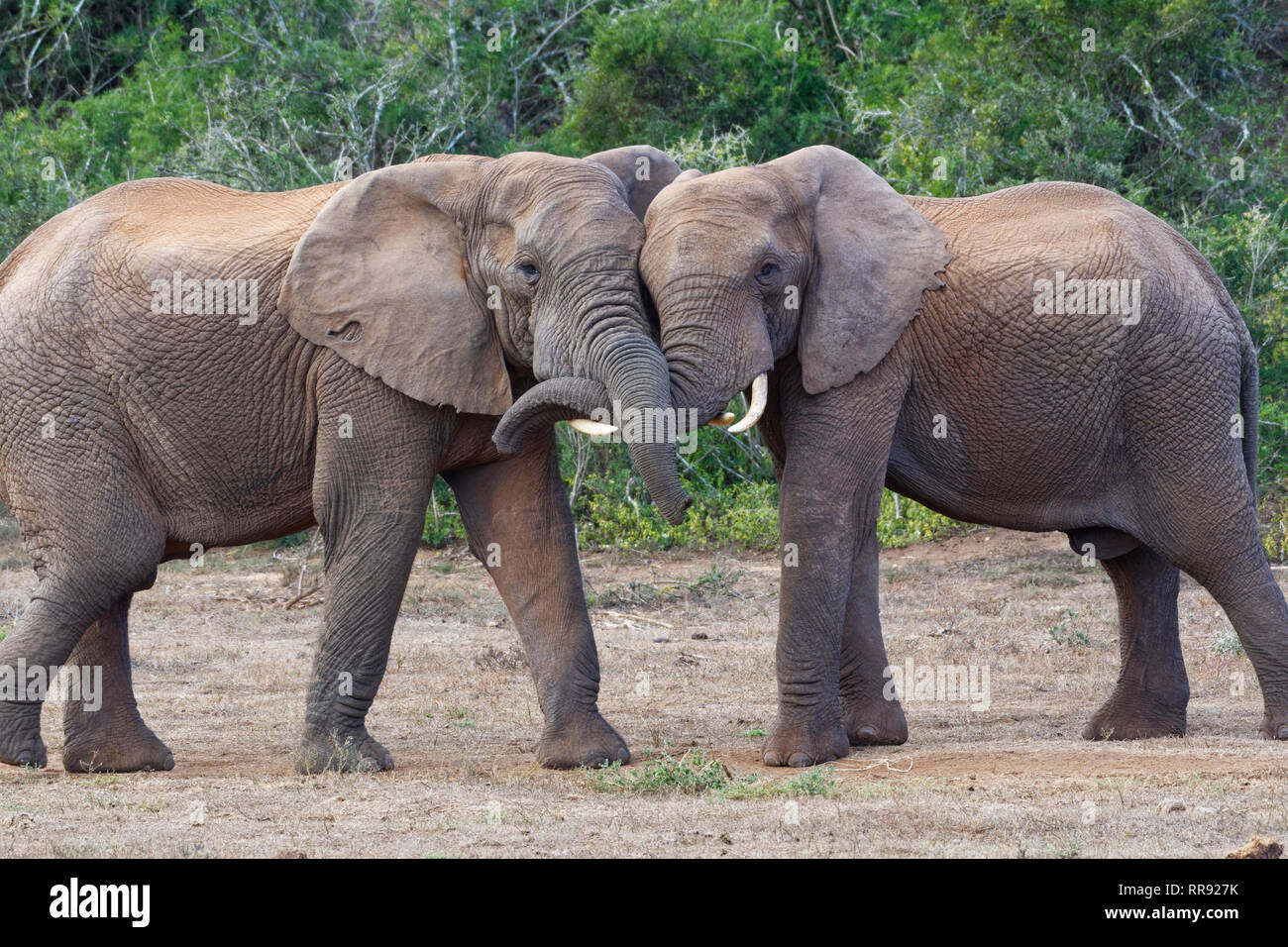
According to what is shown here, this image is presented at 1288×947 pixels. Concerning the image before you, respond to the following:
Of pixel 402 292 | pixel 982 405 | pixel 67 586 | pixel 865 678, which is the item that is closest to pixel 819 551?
pixel 865 678

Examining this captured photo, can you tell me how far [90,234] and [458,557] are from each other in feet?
25.0

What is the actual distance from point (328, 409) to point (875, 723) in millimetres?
3005

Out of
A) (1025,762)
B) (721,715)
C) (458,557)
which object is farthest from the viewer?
(458,557)

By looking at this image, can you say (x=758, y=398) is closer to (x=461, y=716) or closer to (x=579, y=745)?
(x=579, y=745)

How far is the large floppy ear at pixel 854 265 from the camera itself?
7.96 m

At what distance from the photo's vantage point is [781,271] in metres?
7.79

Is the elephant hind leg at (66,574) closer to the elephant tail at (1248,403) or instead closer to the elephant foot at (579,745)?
the elephant foot at (579,745)

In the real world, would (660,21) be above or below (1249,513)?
above

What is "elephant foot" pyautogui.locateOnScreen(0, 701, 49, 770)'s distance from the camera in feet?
25.7

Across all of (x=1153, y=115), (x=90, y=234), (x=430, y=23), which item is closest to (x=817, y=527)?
(x=90, y=234)

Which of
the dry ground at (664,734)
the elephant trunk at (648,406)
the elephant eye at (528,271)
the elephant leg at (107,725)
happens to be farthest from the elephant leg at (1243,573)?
the elephant leg at (107,725)

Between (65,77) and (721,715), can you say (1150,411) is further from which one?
(65,77)

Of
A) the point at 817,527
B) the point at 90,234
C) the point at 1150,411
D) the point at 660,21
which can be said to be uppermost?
the point at 660,21

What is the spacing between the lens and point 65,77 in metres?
23.2
